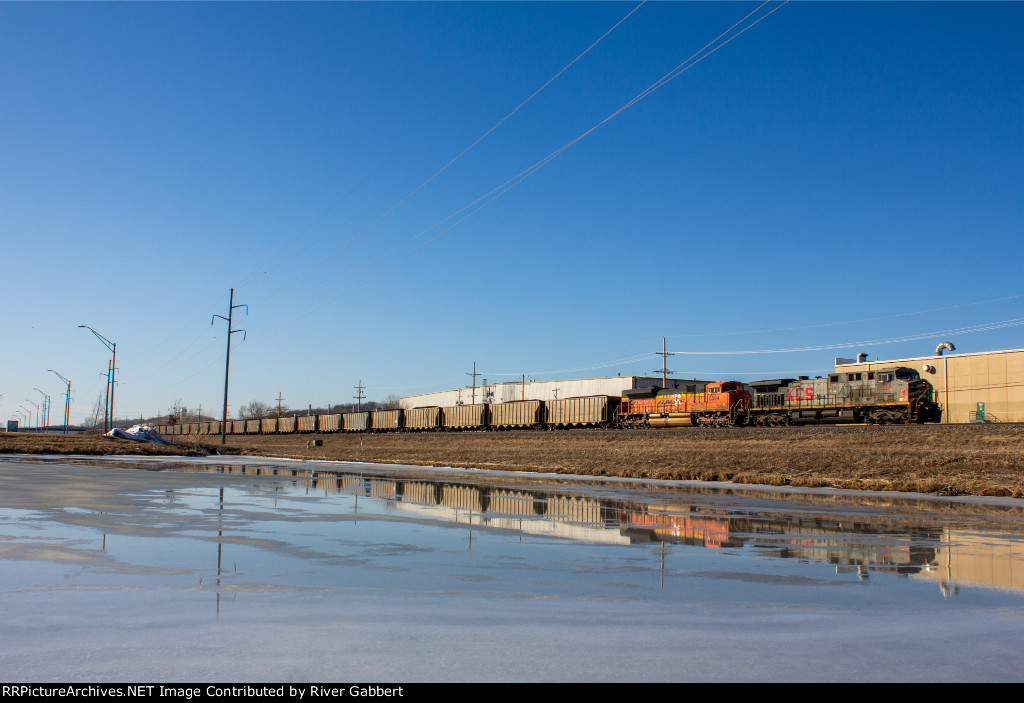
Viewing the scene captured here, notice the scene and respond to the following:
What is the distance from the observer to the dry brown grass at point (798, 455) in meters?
22.2

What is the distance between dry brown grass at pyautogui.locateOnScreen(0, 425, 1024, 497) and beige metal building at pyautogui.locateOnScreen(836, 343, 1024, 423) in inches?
825

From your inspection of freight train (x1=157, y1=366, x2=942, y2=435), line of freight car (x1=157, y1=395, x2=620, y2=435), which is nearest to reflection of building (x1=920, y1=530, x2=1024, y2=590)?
freight train (x1=157, y1=366, x2=942, y2=435)

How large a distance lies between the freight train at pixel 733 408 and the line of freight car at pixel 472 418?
9cm

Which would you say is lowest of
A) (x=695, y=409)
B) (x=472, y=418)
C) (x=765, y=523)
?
(x=765, y=523)

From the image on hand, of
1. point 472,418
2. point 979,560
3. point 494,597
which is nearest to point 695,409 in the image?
point 472,418

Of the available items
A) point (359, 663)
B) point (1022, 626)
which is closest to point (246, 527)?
point (359, 663)

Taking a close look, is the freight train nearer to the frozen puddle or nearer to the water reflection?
the water reflection

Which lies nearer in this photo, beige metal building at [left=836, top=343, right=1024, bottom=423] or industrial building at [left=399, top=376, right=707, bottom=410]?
beige metal building at [left=836, top=343, right=1024, bottom=423]

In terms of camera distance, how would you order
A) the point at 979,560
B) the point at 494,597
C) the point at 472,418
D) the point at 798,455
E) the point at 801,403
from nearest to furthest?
the point at 494,597, the point at 979,560, the point at 798,455, the point at 801,403, the point at 472,418

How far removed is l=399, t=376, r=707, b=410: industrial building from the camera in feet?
289

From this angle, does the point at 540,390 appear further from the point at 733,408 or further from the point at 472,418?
the point at 733,408

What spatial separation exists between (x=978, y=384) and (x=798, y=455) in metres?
32.6

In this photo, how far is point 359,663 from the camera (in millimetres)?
4262

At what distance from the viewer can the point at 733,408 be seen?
44.6 m
